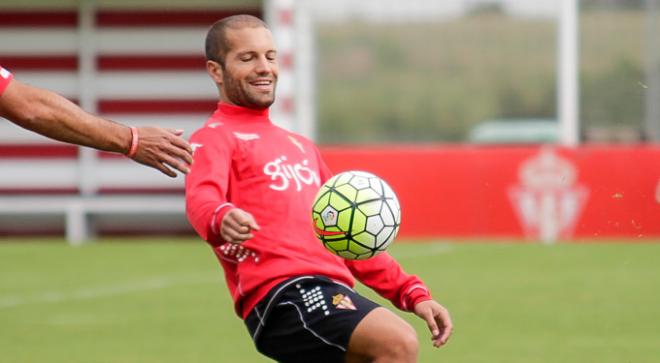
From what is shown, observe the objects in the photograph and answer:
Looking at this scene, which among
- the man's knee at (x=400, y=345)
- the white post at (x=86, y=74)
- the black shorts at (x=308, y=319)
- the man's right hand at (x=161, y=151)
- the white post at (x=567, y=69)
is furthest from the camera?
the white post at (x=567, y=69)

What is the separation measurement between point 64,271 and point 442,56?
33.0 meters

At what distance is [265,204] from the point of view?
18.1ft

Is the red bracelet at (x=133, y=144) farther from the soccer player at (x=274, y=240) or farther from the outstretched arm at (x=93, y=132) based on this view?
the soccer player at (x=274, y=240)

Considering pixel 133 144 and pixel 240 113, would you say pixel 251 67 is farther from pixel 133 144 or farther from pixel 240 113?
pixel 133 144

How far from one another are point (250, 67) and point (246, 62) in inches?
1.2

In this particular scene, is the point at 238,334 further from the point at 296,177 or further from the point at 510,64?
the point at 510,64

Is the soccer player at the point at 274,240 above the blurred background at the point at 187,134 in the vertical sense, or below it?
above

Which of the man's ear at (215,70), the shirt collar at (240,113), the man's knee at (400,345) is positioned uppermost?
the man's ear at (215,70)

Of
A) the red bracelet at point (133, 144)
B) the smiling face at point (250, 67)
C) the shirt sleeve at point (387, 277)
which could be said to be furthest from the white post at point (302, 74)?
the red bracelet at point (133, 144)

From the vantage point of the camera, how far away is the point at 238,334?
32.4 ft

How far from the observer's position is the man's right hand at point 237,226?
16.0ft

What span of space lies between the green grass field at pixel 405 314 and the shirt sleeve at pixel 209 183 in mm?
3335

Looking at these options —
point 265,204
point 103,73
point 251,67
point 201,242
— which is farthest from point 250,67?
point 103,73

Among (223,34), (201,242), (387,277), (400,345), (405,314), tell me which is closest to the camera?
(400,345)
